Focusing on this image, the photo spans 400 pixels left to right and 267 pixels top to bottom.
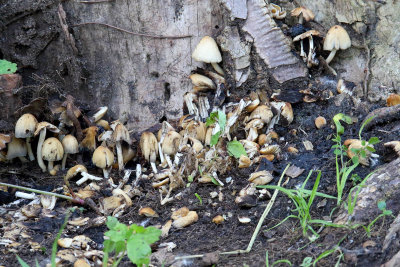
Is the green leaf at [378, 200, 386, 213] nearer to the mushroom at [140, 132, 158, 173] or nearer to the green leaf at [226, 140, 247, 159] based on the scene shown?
the green leaf at [226, 140, 247, 159]

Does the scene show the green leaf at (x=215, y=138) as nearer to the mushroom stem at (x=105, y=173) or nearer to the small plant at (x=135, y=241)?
the mushroom stem at (x=105, y=173)

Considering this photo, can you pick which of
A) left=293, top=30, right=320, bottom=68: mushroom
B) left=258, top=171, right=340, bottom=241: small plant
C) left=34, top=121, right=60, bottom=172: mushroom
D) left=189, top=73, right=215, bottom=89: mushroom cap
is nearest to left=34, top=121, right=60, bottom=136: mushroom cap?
left=34, top=121, right=60, bottom=172: mushroom

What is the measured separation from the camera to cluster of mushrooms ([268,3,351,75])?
407 cm

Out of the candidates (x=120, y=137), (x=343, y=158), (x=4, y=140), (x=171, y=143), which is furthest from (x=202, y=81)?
(x=4, y=140)

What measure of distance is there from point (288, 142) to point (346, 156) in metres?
0.55

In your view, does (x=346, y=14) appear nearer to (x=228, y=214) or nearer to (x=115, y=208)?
(x=228, y=214)

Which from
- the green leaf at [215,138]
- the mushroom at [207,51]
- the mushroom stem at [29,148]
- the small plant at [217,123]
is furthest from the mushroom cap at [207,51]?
the mushroom stem at [29,148]

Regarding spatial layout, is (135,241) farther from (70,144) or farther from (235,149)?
(70,144)

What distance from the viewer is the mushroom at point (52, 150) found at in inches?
152

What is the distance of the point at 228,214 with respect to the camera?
3.24 metres

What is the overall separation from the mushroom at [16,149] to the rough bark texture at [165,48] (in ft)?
1.33

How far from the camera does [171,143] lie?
3.92 m

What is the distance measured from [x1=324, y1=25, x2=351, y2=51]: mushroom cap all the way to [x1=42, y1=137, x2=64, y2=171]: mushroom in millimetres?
2356

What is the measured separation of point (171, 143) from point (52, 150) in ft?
3.09
